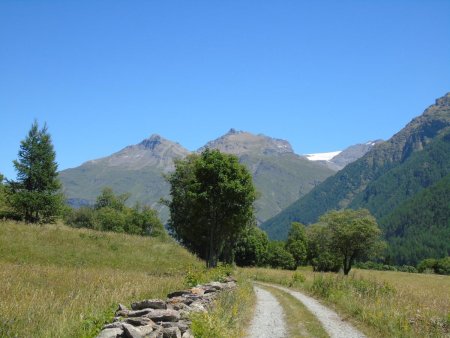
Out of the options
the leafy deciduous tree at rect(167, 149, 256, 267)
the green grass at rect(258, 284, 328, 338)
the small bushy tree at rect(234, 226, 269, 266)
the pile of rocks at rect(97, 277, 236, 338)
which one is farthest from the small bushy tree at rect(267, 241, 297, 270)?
the pile of rocks at rect(97, 277, 236, 338)

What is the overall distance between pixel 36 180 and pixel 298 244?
87306 mm

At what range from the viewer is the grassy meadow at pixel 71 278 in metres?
11.0

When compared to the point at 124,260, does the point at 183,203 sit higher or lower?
higher

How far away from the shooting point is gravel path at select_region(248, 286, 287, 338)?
1669 centimetres

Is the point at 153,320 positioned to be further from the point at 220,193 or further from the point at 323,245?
the point at 323,245

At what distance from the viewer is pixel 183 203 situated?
69062 mm

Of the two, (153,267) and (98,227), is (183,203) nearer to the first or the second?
(153,267)

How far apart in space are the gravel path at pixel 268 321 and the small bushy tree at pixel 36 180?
39.6m

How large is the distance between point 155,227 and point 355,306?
105 metres

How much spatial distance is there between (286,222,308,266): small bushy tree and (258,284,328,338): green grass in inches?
3960

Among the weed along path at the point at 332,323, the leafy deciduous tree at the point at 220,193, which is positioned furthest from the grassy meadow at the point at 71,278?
the weed along path at the point at 332,323

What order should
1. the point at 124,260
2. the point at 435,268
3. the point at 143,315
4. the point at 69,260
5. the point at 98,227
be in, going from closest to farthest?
the point at 143,315 → the point at 69,260 → the point at 124,260 → the point at 98,227 → the point at 435,268

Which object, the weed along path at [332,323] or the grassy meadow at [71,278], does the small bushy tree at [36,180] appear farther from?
the weed along path at [332,323]

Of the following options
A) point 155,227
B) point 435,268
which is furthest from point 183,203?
point 435,268
